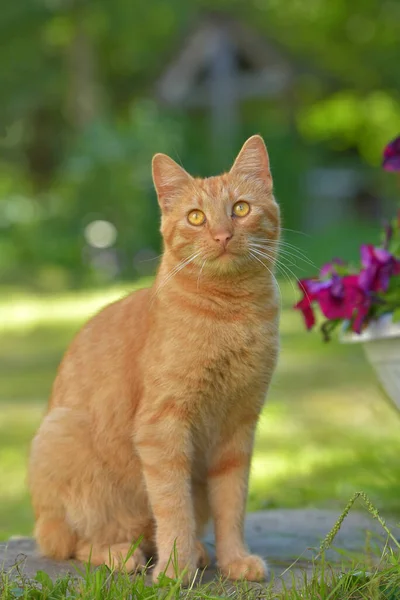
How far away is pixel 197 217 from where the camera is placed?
331 cm

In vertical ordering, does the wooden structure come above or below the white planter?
above

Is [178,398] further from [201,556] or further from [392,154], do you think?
[392,154]

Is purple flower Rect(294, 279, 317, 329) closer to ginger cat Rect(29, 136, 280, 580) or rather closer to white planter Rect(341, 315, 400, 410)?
white planter Rect(341, 315, 400, 410)

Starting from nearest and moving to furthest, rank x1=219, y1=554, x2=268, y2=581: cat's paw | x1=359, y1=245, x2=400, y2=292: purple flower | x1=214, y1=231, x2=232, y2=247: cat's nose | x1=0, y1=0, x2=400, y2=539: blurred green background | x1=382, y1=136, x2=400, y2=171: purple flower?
x1=214, y1=231, x2=232, y2=247: cat's nose → x1=219, y1=554, x2=268, y2=581: cat's paw → x1=359, y1=245, x2=400, y2=292: purple flower → x1=382, y1=136, x2=400, y2=171: purple flower → x1=0, y1=0, x2=400, y2=539: blurred green background

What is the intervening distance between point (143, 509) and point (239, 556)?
37 cm

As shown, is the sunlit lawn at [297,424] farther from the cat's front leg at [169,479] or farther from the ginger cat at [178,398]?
the cat's front leg at [169,479]

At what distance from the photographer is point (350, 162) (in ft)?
74.7

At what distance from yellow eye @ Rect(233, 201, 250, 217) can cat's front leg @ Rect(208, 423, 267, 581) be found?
69 cm

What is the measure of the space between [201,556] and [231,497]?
0.83ft

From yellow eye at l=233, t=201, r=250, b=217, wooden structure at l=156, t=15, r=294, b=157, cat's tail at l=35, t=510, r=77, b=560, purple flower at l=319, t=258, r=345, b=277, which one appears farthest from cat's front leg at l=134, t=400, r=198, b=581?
wooden structure at l=156, t=15, r=294, b=157

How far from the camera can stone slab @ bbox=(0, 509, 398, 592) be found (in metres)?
3.42

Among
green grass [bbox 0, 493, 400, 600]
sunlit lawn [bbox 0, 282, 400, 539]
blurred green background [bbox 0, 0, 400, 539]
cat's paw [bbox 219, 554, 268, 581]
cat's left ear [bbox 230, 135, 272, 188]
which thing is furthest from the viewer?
blurred green background [bbox 0, 0, 400, 539]

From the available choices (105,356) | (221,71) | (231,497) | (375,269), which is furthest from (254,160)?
(221,71)

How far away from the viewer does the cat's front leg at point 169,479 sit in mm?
3240
